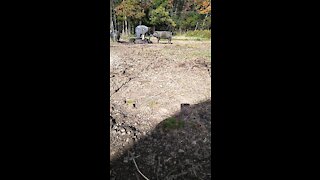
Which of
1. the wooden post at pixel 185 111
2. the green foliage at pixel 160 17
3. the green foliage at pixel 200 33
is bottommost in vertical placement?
the wooden post at pixel 185 111

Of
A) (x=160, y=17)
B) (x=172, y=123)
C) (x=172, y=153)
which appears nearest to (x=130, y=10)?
(x=160, y=17)

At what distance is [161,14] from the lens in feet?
27.2

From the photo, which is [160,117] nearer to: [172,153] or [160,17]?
[172,153]

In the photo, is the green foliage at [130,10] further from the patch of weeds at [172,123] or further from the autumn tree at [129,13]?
the patch of weeds at [172,123]

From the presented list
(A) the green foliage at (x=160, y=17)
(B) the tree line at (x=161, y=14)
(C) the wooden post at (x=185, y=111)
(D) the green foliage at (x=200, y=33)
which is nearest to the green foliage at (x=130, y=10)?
(B) the tree line at (x=161, y=14)

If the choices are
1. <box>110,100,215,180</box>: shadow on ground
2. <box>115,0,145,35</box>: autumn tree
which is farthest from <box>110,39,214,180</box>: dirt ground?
<box>115,0,145,35</box>: autumn tree

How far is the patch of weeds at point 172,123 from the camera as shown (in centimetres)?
273

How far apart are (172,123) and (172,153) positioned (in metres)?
0.55

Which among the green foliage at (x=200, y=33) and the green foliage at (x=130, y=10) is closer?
the green foliage at (x=200, y=33)
